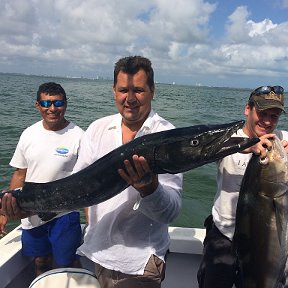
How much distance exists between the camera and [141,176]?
2.76 m

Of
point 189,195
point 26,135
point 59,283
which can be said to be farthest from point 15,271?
point 189,195

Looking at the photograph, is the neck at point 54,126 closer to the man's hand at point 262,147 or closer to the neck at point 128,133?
the neck at point 128,133

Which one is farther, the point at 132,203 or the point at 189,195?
the point at 189,195

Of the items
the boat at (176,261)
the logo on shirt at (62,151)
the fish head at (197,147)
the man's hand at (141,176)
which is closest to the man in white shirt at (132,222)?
the man's hand at (141,176)

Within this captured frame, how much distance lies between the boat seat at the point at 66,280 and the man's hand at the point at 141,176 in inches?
49.1

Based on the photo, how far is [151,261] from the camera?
9.90ft

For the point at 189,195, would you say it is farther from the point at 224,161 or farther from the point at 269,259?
the point at 269,259

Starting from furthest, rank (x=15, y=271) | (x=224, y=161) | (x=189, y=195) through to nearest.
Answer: (x=189, y=195) < (x=15, y=271) < (x=224, y=161)

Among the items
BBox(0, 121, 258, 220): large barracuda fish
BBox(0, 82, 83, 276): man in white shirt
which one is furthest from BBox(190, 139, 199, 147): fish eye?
BBox(0, 82, 83, 276): man in white shirt

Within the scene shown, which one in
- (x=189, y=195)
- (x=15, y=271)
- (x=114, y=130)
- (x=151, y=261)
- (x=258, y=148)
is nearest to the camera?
(x=258, y=148)

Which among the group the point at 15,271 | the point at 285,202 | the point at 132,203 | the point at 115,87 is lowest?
the point at 15,271

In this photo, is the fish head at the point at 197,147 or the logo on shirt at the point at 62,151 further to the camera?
the logo on shirt at the point at 62,151

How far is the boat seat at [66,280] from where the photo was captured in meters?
3.40

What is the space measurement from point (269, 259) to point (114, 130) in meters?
1.71
